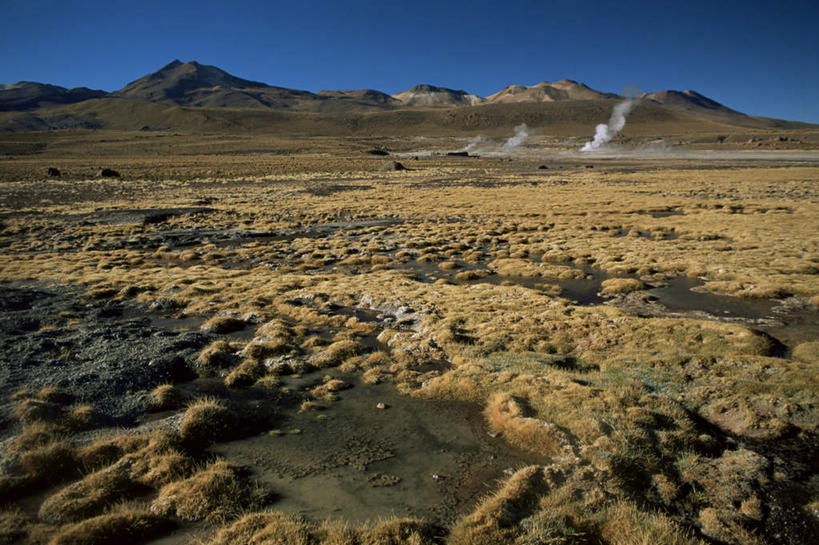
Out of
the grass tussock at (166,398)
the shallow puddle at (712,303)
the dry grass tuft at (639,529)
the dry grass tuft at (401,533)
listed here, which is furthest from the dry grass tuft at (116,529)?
the shallow puddle at (712,303)

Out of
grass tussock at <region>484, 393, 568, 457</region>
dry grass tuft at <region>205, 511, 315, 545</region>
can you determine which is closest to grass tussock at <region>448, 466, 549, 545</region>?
grass tussock at <region>484, 393, 568, 457</region>

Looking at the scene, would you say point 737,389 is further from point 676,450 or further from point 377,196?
point 377,196

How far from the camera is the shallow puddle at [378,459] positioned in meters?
7.95

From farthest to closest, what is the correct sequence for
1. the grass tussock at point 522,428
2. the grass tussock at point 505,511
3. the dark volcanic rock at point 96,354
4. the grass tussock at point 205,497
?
the dark volcanic rock at point 96,354
the grass tussock at point 522,428
the grass tussock at point 205,497
the grass tussock at point 505,511

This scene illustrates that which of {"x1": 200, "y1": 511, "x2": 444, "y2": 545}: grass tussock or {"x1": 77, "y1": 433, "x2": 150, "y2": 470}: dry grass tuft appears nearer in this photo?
{"x1": 200, "y1": 511, "x2": 444, "y2": 545}: grass tussock

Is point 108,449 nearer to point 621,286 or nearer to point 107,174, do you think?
point 621,286

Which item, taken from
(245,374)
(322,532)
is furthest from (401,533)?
(245,374)

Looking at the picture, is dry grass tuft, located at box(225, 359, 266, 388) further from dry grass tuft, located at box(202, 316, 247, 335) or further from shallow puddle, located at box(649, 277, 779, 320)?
shallow puddle, located at box(649, 277, 779, 320)

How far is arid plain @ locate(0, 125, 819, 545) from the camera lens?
7.53 meters

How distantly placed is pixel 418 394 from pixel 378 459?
290 centimetres

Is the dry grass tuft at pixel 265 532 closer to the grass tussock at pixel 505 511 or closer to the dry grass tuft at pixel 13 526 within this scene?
the grass tussock at pixel 505 511

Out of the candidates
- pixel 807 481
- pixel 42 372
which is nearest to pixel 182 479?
pixel 42 372

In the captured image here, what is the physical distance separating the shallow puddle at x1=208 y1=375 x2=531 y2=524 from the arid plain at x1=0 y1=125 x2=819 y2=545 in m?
0.06

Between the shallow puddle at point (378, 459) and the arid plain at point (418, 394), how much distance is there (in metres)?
0.06
